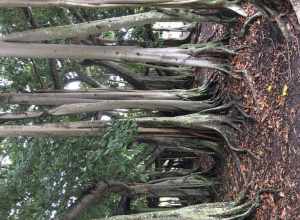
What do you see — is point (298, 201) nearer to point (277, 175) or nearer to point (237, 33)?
point (277, 175)

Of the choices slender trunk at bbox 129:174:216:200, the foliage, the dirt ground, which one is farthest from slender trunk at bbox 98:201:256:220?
slender trunk at bbox 129:174:216:200

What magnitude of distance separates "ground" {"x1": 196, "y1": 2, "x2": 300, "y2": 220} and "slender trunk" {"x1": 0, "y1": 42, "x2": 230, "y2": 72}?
1.75 ft

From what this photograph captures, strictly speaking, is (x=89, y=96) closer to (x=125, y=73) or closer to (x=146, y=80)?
(x=125, y=73)

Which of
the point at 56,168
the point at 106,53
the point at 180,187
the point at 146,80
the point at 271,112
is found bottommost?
the point at 180,187

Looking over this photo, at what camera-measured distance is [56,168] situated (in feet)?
15.9

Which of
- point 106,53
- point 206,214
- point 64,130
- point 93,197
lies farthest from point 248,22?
point 93,197

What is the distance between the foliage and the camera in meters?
4.87

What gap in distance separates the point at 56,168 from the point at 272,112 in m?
2.13

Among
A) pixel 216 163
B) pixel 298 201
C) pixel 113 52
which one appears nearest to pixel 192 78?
pixel 216 163

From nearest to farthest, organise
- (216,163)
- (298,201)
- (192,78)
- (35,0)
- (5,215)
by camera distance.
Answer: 1. (298,201)
2. (35,0)
3. (5,215)
4. (216,163)
5. (192,78)

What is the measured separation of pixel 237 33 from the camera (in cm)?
535

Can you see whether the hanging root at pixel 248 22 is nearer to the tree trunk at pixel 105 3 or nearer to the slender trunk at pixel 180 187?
the tree trunk at pixel 105 3

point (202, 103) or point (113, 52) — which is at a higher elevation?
point (113, 52)

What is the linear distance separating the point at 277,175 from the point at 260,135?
55cm
